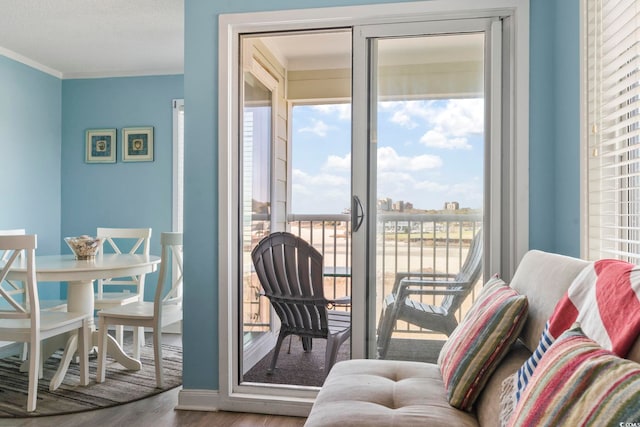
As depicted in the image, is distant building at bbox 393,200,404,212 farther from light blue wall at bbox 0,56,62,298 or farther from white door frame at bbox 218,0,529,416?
light blue wall at bbox 0,56,62,298

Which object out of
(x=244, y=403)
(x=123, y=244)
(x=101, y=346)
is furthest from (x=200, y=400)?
(x=123, y=244)

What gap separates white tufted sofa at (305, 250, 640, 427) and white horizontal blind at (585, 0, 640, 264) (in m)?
0.29

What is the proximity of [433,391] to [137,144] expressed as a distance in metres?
3.90

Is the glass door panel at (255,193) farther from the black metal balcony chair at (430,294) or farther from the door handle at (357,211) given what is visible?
the black metal balcony chair at (430,294)

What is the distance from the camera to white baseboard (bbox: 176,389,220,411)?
276cm

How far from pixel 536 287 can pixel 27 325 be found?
283 cm

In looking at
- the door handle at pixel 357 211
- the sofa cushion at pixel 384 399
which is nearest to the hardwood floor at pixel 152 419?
the sofa cushion at pixel 384 399

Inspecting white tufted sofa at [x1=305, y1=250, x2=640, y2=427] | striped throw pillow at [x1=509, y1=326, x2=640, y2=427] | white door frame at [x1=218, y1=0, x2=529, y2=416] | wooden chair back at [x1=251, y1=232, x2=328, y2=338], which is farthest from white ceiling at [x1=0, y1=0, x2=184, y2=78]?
striped throw pillow at [x1=509, y1=326, x2=640, y2=427]

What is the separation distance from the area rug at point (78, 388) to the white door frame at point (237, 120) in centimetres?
70

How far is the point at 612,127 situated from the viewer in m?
1.74

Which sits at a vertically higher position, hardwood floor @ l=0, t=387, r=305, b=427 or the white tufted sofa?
the white tufted sofa

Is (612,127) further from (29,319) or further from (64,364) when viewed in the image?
(64,364)

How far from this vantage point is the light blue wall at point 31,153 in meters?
4.13

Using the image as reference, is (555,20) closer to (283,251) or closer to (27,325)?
(283,251)
